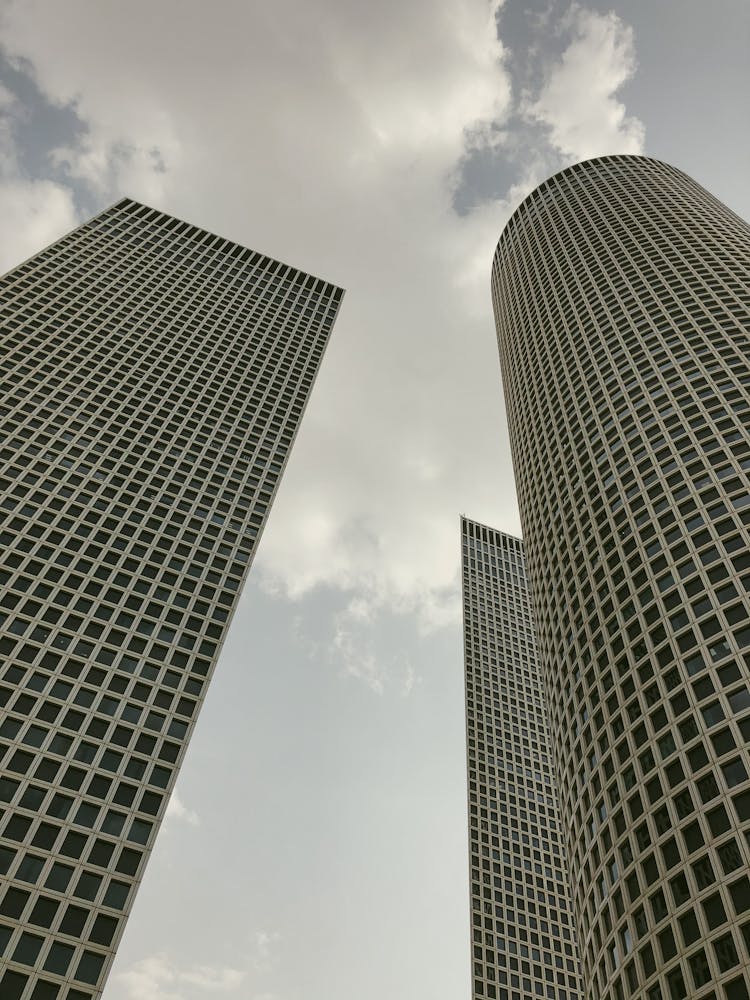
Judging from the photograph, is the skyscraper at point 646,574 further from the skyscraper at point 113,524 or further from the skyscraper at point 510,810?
the skyscraper at point 510,810

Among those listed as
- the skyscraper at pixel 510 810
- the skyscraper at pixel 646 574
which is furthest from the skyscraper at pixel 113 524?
the skyscraper at pixel 510 810

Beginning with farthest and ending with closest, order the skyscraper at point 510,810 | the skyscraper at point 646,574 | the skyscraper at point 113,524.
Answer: the skyscraper at point 510,810
the skyscraper at point 113,524
the skyscraper at point 646,574

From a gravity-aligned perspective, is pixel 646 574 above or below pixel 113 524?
below

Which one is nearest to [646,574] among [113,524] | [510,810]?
[113,524]

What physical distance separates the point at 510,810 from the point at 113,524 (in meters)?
83.9

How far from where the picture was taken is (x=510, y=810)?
13150 cm

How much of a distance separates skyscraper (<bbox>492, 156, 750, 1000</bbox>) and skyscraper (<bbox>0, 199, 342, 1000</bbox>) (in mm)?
32529

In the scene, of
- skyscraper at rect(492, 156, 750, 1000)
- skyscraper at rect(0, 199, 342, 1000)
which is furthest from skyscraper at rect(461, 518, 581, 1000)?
skyscraper at rect(0, 199, 342, 1000)

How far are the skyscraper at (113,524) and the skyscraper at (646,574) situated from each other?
107 ft

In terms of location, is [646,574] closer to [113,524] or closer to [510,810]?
[113,524]

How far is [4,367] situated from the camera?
3696 inches

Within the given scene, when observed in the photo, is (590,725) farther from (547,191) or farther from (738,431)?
(547,191)

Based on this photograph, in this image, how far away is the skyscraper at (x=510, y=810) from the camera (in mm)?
109875

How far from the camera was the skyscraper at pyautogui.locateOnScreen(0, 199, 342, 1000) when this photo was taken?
5700 centimetres
